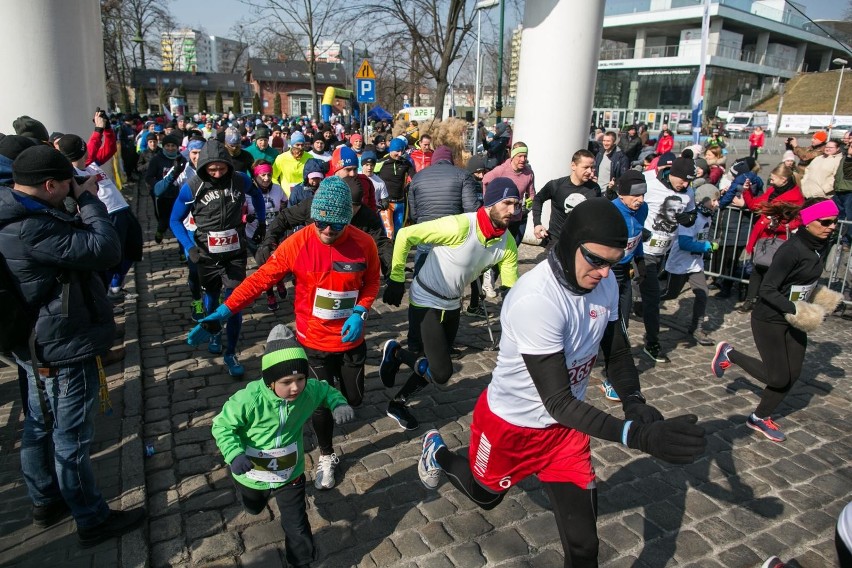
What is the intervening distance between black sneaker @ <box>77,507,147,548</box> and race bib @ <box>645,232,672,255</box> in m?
5.66

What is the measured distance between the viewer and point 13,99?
7602mm

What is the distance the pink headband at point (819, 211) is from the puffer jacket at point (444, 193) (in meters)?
3.66

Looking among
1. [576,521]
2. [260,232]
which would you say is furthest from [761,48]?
[576,521]

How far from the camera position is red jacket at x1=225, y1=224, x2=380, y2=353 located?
4.17m

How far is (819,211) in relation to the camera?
4.71 m

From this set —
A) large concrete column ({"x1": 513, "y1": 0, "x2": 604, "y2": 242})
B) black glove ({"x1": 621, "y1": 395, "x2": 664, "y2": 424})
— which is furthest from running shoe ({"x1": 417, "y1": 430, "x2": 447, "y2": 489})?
large concrete column ({"x1": 513, "y1": 0, "x2": 604, "y2": 242})

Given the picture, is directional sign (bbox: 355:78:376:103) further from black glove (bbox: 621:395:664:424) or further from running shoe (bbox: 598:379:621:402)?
black glove (bbox: 621:395:664:424)

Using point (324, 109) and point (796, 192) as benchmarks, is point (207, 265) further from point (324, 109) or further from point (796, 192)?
point (324, 109)

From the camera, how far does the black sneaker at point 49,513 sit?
3.64 metres

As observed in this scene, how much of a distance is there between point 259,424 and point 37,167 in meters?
1.79

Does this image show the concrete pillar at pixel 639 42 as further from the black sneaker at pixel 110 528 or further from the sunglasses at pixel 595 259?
the black sneaker at pixel 110 528

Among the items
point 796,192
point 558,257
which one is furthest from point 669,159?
point 558,257

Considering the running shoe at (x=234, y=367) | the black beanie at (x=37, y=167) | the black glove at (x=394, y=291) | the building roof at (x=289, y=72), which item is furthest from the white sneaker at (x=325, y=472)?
the building roof at (x=289, y=72)

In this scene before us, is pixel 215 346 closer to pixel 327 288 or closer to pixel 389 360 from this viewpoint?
pixel 389 360
